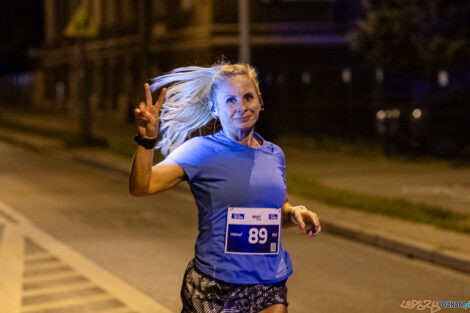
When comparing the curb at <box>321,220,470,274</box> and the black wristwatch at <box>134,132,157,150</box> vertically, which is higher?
the black wristwatch at <box>134,132,157,150</box>

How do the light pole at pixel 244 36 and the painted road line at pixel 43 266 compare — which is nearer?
the painted road line at pixel 43 266

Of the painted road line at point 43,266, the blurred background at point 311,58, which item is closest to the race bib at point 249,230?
the painted road line at point 43,266

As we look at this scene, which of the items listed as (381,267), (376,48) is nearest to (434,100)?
(376,48)

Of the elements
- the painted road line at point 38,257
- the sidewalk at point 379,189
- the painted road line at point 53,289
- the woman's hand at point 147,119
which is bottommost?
the sidewalk at point 379,189

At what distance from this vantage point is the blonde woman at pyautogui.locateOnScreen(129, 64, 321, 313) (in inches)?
130

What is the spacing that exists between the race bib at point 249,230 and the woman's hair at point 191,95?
1.63 feet

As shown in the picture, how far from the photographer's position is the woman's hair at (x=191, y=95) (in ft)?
11.3

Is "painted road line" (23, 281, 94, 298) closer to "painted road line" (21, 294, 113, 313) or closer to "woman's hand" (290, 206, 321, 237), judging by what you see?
"painted road line" (21, 294, 113, 313)

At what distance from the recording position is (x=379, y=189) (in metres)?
13.4

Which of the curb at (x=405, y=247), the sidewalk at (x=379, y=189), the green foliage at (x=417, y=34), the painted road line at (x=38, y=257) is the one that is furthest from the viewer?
the green foliage at (x=417, y=34)

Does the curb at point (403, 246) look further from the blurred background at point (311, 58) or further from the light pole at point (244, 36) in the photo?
the light pole at point (244, 36)

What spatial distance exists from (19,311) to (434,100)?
16.0 meters

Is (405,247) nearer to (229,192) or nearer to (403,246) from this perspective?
(403,246)

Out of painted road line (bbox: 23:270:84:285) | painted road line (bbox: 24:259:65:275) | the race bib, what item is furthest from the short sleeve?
painted road line (bbox: 24:259:65:275)
